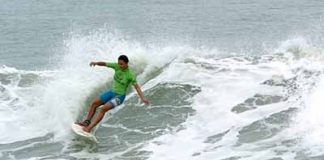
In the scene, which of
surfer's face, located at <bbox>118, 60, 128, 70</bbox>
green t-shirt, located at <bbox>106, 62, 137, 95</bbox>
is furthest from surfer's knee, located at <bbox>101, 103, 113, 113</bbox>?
surfer's face, located at <bbox>118, 60, 128, 70</bbox>

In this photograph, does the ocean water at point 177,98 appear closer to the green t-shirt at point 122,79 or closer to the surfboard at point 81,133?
the surfboard at point 81,133

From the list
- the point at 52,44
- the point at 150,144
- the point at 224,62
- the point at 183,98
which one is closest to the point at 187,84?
the point at 183,98

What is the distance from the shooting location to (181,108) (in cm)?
1616

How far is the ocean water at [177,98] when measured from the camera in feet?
44.2

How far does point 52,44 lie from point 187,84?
444 inches

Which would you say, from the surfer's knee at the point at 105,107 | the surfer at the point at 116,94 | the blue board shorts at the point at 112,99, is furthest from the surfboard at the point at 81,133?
the blue board shorts at the point at 112,99

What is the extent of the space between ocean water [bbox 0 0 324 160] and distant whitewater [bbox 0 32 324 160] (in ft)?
0.09

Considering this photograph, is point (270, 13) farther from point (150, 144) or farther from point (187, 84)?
point (150, 144)

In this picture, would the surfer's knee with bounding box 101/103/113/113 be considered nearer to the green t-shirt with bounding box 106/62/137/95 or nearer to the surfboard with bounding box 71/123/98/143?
the green t-shirt with bounding box 106/62/137/95

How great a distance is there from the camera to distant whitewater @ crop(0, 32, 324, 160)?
524 inches

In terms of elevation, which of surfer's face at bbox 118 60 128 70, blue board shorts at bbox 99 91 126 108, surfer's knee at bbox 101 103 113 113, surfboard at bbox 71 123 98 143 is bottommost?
surfboard at bbox 71 123 98 143

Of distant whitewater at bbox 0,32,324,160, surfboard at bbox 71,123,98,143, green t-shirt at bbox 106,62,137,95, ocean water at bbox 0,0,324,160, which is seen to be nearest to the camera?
distant whitewater at bbox 0,32,324,160

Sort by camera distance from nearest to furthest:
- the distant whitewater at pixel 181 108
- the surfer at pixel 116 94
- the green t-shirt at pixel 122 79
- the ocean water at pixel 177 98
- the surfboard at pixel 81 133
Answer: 1. the distant whitewater at pixel 181 108
2. the ocean water at pixel 177 98
3. the surfboard at pixel 81 133
4. the surfer at pixel 116 94
5. the green t-shirt at pixel 122 79

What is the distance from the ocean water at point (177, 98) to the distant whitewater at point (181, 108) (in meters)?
0.03
